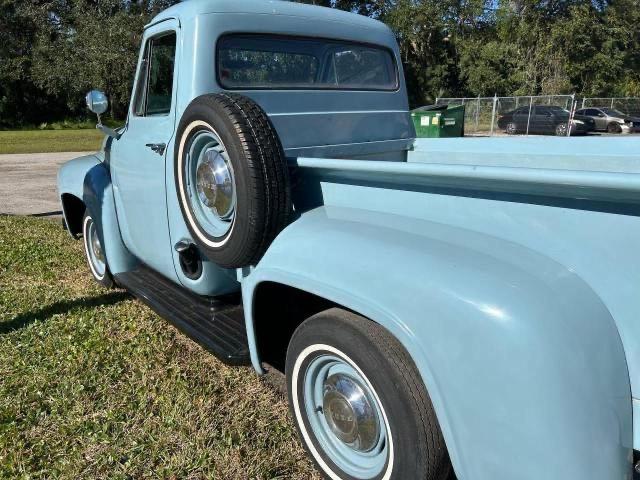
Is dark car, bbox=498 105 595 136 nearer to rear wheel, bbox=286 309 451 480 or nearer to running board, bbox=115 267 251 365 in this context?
running board, bbox=115 267 251 365

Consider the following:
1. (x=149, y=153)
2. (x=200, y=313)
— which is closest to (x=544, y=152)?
(x=200, y=313)

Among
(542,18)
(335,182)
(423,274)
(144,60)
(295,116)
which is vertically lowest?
(423,274)

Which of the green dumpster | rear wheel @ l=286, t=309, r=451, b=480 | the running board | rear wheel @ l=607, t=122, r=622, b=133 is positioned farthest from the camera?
rear wheel @ l=607, t=122, r=622, b=133

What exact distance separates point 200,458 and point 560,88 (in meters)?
36.9

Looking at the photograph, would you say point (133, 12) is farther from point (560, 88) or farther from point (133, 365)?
point (133, 365)

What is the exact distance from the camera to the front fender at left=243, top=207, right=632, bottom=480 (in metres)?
1.48

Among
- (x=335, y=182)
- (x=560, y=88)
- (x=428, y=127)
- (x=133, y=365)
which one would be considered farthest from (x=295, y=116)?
(x=560, y=88)

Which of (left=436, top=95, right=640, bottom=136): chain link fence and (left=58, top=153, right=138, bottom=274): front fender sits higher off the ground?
(left=58, top=153, right=138, bottom=274): front fender

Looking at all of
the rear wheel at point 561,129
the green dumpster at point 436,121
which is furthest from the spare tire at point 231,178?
the rear wheel at point 561,129

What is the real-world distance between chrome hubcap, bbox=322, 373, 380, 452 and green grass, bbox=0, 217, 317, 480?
0.37 metres

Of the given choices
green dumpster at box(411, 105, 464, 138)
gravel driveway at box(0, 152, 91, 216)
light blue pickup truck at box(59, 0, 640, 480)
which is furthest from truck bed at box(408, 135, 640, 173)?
green dumpster at box(411, 105, 464, 138)

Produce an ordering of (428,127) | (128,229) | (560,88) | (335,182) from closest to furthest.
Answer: (335,182)
(128,229)
(428,127)
(560,88)

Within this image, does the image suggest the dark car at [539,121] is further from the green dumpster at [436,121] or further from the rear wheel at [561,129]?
the green dumpster at [436,121]

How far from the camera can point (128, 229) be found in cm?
377
